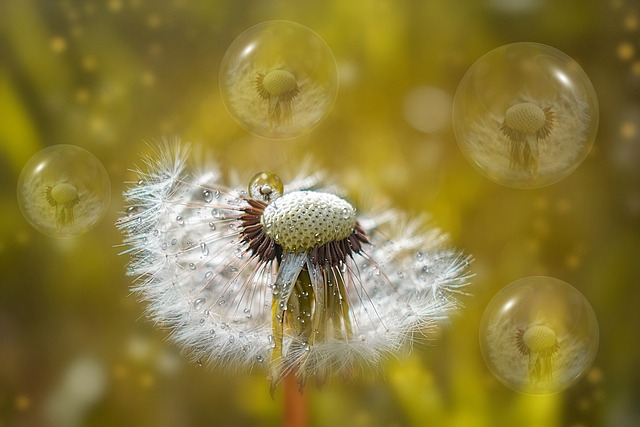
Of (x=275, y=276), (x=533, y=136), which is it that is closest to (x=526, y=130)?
(x=533, y=136)

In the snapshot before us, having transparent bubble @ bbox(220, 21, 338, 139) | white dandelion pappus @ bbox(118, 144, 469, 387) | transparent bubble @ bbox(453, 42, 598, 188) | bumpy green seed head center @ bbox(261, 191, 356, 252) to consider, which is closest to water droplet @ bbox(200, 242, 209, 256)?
white dandelion pappus @ bbox(118, 144, 469, 387)

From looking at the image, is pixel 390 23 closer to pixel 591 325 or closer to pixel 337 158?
pixel 337 158

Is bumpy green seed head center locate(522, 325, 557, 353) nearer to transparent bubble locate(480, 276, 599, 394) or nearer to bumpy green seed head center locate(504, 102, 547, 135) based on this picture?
transparent bubble locate(480, 276, 599, 394)

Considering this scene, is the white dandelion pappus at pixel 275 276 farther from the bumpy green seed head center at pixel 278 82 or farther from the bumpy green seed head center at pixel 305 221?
the bumpy green seed head center at pixel 278 82

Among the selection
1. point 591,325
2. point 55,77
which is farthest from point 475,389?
point 55,77

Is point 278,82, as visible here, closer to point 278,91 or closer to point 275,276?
point 278,91

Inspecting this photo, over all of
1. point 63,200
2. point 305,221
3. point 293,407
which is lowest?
point 293,407
